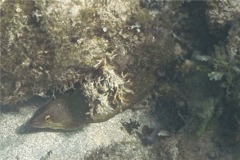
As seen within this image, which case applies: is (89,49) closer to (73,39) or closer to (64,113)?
(73,39)

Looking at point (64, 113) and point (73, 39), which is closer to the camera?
point (73, 39)

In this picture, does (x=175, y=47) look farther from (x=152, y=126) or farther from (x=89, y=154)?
(x=89, y=154)


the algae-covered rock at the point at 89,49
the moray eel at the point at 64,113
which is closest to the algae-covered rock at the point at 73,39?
the algae-covered rock at the point at 89,49

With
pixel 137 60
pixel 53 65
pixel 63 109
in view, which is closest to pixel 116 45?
pixel 137 60

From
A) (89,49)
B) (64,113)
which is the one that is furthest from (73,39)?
(64,113)

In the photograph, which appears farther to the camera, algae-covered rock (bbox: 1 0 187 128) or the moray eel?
the moray eel

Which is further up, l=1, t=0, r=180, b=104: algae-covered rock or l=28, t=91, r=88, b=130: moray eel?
l=1, t=0, r=180, b=104: algae-covered rock

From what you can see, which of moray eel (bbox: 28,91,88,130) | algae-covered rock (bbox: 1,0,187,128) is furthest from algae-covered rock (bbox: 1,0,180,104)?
moray eel (bbox: 28,91,88,130)

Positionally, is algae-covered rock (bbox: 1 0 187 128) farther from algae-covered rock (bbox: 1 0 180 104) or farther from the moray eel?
the moray eel

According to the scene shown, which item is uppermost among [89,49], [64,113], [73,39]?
[73,39]
